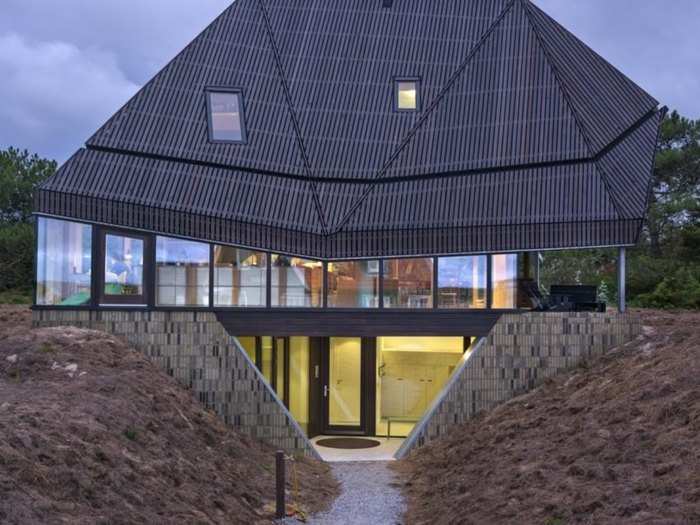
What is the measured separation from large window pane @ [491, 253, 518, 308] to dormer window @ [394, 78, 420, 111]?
4.41 meters

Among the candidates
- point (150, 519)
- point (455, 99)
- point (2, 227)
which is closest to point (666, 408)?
point (150, 519)

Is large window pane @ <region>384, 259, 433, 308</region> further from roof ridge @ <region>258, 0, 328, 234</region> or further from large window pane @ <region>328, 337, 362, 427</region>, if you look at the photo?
large window pane @ <region>328, 337, 362, 427</region>

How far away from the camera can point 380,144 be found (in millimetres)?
17281

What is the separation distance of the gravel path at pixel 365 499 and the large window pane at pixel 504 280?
4.11 meters

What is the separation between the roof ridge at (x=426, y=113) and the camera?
53.6 feet

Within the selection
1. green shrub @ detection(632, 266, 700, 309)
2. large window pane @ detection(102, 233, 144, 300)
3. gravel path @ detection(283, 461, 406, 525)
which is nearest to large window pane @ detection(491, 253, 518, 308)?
gravel path @ detection(283, 461, 406, 525)

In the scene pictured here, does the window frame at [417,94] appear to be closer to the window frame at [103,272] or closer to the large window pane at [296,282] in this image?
the large window pane at [296,282]

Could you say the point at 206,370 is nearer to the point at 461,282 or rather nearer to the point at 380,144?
the point at 461,282

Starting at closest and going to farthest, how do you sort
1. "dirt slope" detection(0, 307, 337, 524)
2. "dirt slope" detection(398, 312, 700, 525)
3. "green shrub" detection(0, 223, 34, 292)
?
"dirt slope" detection(0, 307, 337, 524) < "dirt slope" detection(398, 312, 700, 525) < "green shrub" detection(0, 223, 34, 292)

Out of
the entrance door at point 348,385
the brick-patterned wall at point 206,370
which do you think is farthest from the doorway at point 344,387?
the brick-patterned wall at point 206,370

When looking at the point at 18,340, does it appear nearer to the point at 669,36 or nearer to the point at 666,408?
the point at 666,408

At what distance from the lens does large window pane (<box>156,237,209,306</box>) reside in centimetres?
1546

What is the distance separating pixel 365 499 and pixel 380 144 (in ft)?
27.1

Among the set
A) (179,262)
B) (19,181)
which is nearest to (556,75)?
(179,262)
